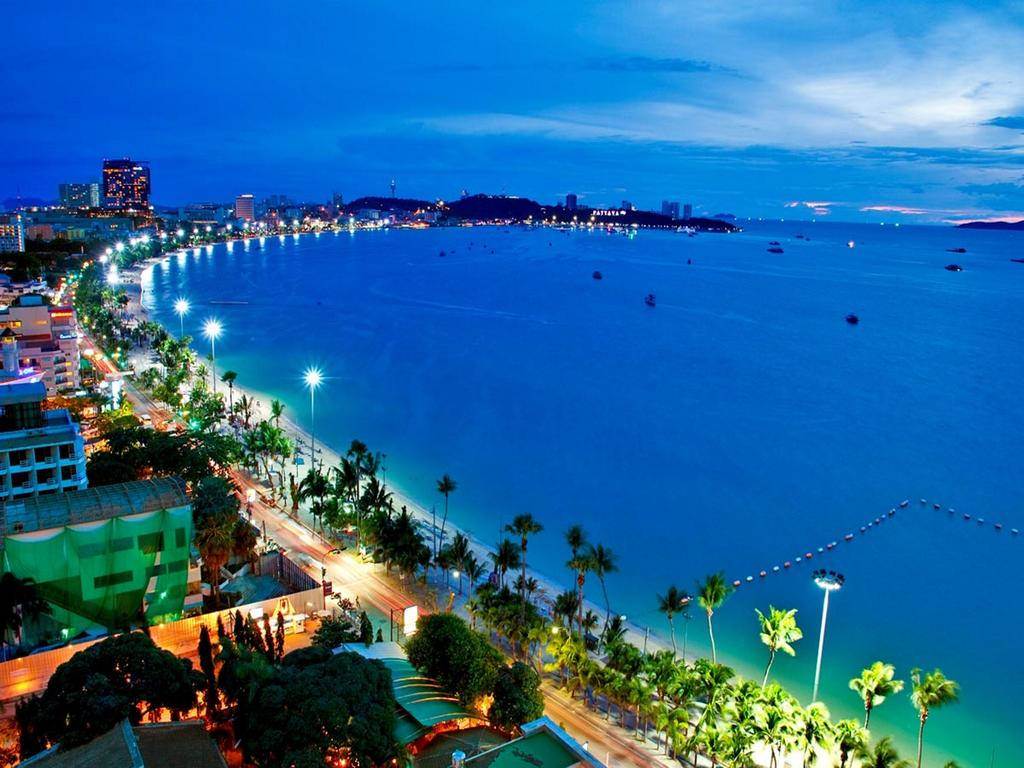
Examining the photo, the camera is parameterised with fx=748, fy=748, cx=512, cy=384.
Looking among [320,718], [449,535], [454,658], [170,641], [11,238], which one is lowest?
[449,535]

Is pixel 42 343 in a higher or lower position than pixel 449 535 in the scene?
higher

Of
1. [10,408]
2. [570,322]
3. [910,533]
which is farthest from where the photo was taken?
[570,322]


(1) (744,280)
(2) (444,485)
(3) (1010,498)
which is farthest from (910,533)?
(1) (744,280)

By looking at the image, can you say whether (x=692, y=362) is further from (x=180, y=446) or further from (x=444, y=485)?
(x=180, y=446)

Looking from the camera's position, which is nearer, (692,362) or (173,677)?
(173,677)

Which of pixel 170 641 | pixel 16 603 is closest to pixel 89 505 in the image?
pixel 16 603

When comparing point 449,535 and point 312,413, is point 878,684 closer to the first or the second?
point 449,535

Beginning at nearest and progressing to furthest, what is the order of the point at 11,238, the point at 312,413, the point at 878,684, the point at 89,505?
the point at 878,684 → the point at 89,505 → the point at 312,413 → the point at 11,238

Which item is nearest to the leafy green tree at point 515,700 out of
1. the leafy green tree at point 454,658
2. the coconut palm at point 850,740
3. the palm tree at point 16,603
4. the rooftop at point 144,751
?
the leafy green tree at point 454,658
